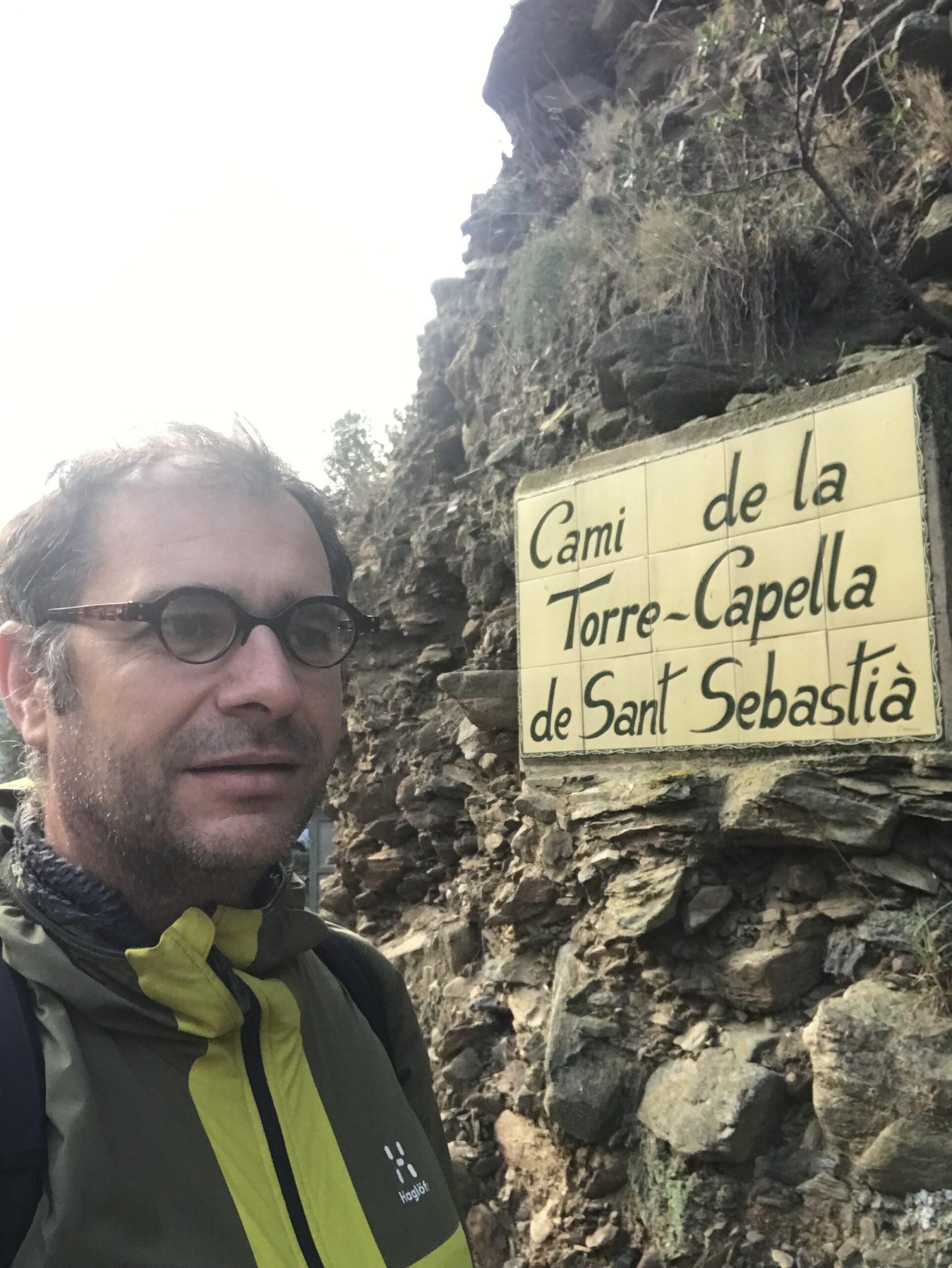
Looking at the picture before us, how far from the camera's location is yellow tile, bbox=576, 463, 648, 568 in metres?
3.53

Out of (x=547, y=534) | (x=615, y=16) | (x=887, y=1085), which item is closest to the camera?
(x=887, y=1085)

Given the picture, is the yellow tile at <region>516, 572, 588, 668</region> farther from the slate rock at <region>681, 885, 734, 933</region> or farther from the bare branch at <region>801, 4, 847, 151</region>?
the bare branch at <region>801, 4, 847, 151</region>

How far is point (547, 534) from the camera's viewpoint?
151 inches

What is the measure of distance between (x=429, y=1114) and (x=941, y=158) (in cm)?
370

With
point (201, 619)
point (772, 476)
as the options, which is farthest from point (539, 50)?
point (201, 619)

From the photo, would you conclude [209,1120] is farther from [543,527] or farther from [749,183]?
[749,183]

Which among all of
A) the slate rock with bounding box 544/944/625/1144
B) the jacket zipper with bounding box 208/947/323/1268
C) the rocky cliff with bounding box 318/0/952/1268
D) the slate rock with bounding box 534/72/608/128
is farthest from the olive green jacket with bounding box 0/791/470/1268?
the slate rock with bounding box 534/72/608/128

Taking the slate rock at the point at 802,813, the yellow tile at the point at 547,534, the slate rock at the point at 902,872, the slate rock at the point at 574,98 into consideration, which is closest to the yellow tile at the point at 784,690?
the slate rock at the point at 802,813

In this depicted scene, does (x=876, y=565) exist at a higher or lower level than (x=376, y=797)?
higher

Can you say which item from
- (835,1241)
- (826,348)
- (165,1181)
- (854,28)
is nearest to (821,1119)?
(835,1241)

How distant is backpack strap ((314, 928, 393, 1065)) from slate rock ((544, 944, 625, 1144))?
1628 mm

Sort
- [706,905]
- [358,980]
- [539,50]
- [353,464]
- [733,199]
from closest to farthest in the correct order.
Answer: [358,980], [706,905], [733,199], [539,50], [353,464]

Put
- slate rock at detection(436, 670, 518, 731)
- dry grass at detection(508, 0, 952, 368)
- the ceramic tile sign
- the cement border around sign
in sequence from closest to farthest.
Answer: the cement border around sign, the ceramic tile sign, dry grass at detection(508, 0, 952, 368), slate rock at detection(436, 670, 518, 731)

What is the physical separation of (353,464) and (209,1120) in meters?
Result: 8.75
